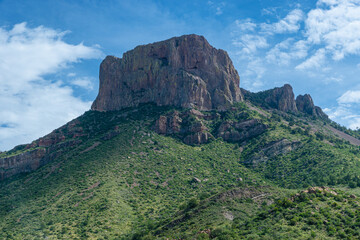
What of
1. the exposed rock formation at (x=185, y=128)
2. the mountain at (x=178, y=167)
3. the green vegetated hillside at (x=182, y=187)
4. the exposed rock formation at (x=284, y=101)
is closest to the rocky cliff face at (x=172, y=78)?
the mountain at (x=178, y=167)

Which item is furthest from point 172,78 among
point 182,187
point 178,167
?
→ point 182,187

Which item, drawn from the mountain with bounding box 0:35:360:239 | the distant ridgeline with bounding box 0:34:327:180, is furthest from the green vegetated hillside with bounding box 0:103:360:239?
the distant ridgeline with bounding box 0:34:327:180

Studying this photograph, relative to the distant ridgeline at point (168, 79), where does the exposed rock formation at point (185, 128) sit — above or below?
below

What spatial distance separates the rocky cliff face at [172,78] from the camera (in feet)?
502

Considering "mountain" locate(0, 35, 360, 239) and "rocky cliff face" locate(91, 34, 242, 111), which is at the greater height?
"rocky cliff face" locate(91, 34, 242, 111)

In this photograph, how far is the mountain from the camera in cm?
5331

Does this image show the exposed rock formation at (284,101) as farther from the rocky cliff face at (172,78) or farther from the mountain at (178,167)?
the rocky cliff face at (172,78)

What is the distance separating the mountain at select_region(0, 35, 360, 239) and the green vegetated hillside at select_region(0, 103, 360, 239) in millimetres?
351

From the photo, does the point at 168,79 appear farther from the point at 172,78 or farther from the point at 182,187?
the point at 182,187

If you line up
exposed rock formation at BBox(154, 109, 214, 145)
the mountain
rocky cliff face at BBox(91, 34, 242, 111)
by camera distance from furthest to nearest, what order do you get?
1. rocky cliff face at BBox(91, 34, 242, 111)
2. exposed rock formation at BBox(154, 109, 214, 145)
3. the mountain

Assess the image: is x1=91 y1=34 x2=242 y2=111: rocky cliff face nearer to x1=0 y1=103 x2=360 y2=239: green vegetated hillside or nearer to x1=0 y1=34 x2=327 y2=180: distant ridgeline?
x1=0 y1=34 x2=327 y2=180: distant ridgeline

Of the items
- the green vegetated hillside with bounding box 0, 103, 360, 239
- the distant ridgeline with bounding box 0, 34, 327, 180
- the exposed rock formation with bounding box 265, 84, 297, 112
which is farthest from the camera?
the exposed rock formation with bounding box 265, 84, 297, 112

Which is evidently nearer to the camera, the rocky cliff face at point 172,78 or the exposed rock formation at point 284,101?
the rocky cliff face at point 172,78

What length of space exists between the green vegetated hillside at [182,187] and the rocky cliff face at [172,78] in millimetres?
7977
